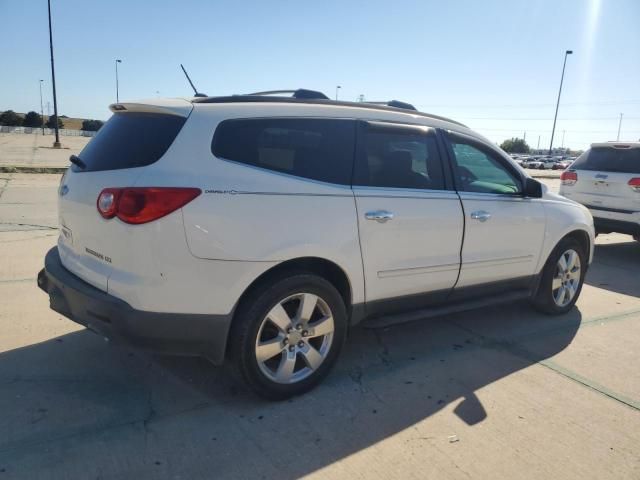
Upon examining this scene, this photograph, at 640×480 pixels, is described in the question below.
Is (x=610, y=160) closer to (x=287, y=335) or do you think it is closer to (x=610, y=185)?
(x=610, y=185)

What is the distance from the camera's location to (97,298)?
9.11 ft

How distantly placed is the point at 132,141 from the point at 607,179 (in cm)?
727

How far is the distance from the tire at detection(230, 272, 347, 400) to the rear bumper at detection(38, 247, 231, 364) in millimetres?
133

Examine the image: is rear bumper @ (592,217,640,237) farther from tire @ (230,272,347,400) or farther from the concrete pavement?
the concrete pavement

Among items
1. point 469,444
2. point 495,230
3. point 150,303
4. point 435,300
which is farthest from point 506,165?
point 150,303

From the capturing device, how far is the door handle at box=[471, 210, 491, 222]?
12.9 ft

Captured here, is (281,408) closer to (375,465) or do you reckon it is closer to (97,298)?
(375,465)

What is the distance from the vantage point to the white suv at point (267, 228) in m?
2.69

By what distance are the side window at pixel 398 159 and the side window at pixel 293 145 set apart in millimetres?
130

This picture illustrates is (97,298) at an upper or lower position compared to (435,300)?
upper

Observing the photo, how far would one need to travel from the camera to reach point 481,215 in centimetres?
397

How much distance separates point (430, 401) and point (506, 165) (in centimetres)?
218

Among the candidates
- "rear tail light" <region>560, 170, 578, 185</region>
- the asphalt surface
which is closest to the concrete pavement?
the asphalt surface

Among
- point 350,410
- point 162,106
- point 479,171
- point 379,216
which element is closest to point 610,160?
point 479,171
